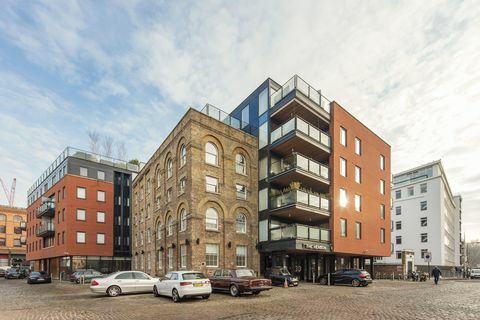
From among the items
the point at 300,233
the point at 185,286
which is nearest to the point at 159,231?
the point at 300,233

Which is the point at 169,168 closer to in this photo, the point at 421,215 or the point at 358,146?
the point at 358,146

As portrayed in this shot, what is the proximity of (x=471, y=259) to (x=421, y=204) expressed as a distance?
9622 cm

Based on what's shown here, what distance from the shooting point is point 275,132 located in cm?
2731

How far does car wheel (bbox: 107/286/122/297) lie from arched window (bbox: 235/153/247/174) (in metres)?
12.6

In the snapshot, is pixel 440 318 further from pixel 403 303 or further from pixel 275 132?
pixel 275 132

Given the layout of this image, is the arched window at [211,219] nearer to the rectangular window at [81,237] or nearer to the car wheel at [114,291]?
the car wheel at [114,291]

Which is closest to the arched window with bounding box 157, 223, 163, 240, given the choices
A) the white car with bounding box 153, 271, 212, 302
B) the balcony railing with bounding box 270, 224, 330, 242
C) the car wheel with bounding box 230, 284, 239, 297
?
the balcony railing with bounding box 270, 224, 330, 242

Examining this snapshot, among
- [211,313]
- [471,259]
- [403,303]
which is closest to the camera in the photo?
[211,313]

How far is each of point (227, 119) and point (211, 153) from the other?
4022 millimetres

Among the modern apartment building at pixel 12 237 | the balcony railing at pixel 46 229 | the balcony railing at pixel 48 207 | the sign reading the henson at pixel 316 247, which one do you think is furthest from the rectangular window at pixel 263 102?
the modern apartment building at pixel 12 237

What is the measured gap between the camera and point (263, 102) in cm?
2911

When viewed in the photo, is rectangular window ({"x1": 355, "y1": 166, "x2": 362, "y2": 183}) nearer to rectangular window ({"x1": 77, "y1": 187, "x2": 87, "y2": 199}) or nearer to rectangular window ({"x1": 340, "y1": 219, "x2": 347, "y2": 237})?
rectangular window ({"x1": 340, "y1": 219, "x2": 347, "y2": 237})

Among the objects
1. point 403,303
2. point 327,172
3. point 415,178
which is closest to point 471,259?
point 415,178

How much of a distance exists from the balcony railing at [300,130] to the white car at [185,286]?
13652 millimetres
